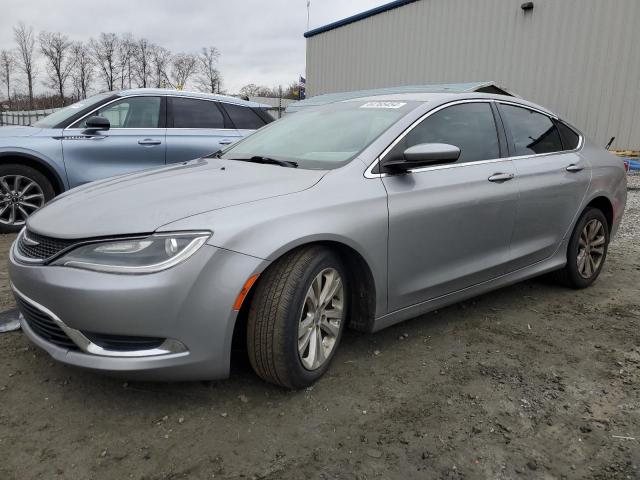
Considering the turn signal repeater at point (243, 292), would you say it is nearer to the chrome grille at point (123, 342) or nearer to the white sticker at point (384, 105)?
the chrome grille at point (123, 342)

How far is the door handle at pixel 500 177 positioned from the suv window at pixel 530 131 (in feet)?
0.89

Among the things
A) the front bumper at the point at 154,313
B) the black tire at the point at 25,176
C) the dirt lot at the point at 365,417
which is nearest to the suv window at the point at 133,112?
the black tire at the point at 25,176

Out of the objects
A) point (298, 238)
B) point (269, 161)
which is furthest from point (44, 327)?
point (269, 161)

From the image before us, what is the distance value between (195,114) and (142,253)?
4.57m

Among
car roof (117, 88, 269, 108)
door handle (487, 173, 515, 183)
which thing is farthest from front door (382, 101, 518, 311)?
car roof (117, 88, 269, 108)

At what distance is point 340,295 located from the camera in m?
2.59

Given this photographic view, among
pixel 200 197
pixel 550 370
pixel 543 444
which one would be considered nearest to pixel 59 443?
pixel 200 197

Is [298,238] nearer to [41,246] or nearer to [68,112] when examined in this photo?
[41,246]

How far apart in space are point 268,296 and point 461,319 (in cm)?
177

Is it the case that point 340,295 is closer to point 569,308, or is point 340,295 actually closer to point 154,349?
point 154,349

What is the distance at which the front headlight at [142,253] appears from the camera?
2.04m

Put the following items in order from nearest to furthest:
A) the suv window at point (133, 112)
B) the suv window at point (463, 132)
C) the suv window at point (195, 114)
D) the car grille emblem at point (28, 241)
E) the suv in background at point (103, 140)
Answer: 1. the car grille emblem at point (28, 241)
2. the suv window at point (463, 132)
3. the suv in background at point (103, 140)
4. the suv window at point (133, 112)
5. the suv window at point (195, 114)

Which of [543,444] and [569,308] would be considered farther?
[569,308]

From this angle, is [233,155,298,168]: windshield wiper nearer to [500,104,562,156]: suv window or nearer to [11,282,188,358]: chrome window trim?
[11,282,188,358]: chrome window trim
